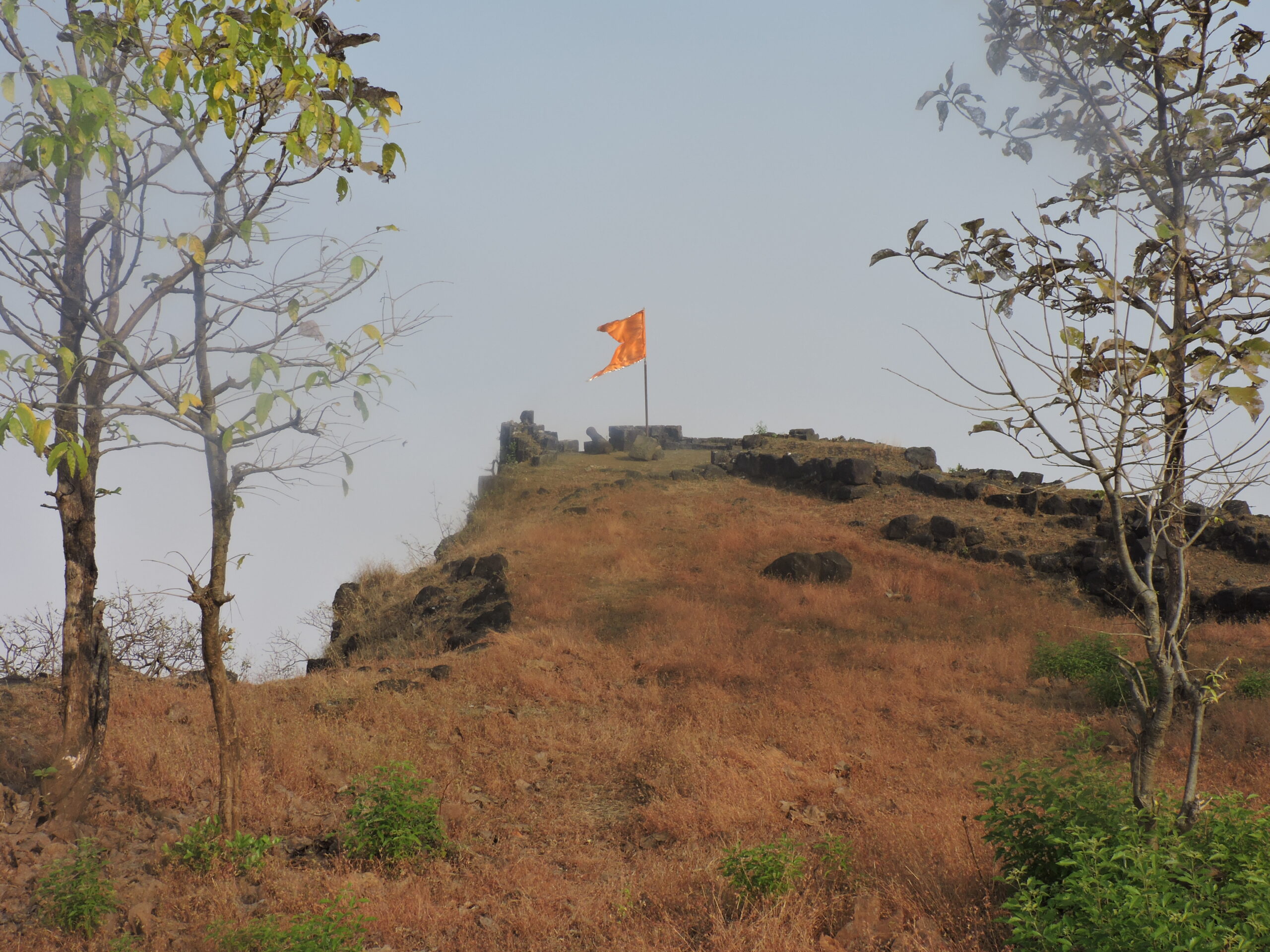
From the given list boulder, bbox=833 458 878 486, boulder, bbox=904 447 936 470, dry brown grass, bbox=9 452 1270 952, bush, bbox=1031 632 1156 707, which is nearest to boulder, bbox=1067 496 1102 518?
boulder, bbox=904 447 936 470

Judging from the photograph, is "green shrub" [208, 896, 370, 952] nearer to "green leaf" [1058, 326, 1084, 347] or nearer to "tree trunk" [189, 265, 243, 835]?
"tree trunk" [189, 265, 243, 835]

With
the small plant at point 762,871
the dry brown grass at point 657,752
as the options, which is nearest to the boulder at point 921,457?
the dry brown grass at point 657,752

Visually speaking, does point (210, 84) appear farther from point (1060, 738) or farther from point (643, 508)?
point (643, 508)

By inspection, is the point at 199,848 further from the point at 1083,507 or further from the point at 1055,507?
the point at 1083,507

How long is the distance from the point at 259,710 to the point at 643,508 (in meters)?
12.8

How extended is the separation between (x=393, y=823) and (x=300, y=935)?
191 centimetres

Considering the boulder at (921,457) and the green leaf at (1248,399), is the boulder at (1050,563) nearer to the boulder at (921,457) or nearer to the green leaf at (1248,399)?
the boulder at (921,457)

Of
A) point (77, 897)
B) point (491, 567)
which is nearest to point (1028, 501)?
point (491, 567)

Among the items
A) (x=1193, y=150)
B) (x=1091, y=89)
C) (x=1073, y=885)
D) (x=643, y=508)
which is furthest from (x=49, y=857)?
(x=643, y=508)

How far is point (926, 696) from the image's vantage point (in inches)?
420

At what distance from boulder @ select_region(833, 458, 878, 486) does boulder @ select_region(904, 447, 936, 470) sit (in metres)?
2.76

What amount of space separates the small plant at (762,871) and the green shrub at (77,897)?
4.18m

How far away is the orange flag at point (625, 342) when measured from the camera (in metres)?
27.9

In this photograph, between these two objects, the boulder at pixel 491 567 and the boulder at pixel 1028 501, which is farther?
the boulder at pixel 1028 501
